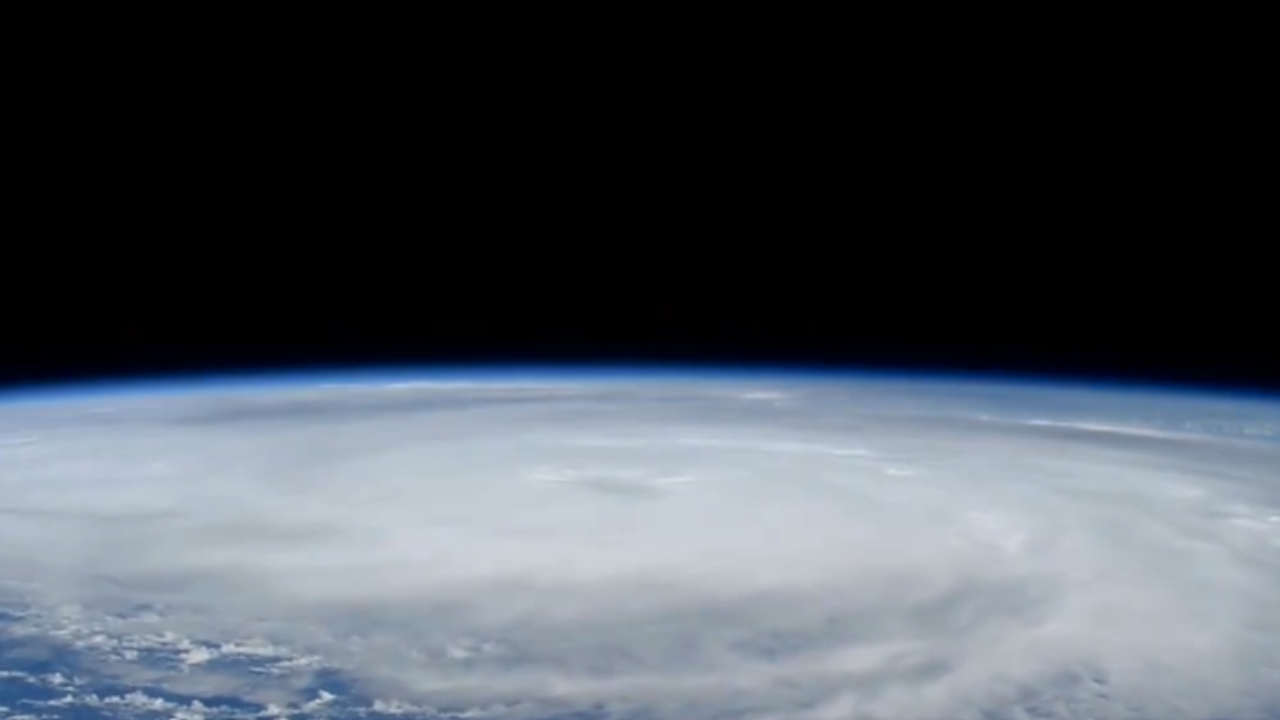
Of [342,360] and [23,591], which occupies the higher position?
[342,360]

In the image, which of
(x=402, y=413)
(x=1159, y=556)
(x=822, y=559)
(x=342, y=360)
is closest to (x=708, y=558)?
(x=822, y=559)

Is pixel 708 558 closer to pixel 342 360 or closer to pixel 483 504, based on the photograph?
pixel 483 504

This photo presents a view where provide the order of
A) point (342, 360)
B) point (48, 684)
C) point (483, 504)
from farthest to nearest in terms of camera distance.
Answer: point (342, 360) < point (483, 504) < point (48, 684)

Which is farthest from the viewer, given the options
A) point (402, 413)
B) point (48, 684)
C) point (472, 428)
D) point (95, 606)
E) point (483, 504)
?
point (402, 413)

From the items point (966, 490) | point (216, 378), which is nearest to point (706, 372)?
point (216, 378)

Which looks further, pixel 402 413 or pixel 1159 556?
pixel 402 413

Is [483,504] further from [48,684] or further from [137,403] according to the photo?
[137,403]
